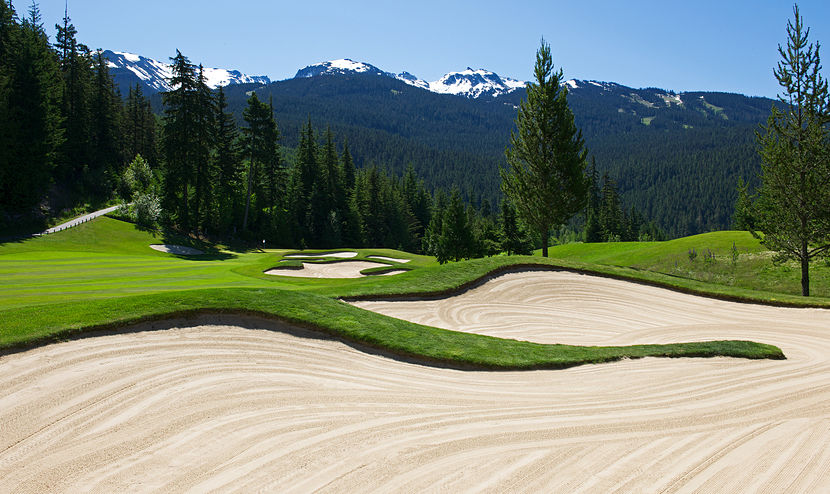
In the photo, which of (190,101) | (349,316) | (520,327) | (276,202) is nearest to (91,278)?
(349,316)

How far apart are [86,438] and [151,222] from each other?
43.7 meters

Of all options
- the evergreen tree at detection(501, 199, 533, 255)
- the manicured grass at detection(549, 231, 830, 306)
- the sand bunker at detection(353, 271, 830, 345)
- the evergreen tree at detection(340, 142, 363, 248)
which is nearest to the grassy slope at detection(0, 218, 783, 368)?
the sand bunker at detection(353, 271, 830, 345)

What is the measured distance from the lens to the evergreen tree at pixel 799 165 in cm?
2105

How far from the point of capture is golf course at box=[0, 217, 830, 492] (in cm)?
487

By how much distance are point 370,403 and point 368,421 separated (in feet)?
1.95

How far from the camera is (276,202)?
62.6 m

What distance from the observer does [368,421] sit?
5969 mm

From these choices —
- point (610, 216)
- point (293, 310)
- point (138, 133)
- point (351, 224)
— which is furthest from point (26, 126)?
point (610, 216)

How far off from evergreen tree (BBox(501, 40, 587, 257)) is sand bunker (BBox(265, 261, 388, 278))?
11.3m

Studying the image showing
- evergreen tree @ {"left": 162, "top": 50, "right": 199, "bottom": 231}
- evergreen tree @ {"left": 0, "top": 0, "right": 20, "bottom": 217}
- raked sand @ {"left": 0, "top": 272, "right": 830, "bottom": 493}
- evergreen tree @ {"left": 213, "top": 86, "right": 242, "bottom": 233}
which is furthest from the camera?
evergreen tree @ {"left": 213, "top": 86, "right": 242, "bottom": 233}

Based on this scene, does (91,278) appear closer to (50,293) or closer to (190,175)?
(50,293)

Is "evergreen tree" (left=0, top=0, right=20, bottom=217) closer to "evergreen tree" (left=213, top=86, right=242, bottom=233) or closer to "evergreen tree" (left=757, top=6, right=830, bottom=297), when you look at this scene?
"evergreen tree" (left=213, top=86, right=242, bottom=233)

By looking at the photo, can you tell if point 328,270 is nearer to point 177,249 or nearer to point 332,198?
point 177,249

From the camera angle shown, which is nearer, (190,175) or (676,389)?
(676,389)
